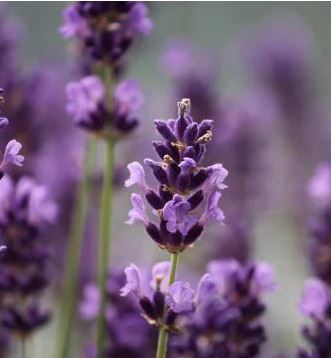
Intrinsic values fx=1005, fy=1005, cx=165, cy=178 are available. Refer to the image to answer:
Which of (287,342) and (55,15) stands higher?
(55,15)

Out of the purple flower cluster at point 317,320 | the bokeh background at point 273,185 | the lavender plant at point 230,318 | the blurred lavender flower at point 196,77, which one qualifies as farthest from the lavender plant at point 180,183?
the blurred lavender flower at point 196,77

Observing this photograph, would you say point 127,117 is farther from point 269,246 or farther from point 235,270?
point 269,246

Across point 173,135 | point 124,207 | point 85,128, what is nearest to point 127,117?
point 85,128

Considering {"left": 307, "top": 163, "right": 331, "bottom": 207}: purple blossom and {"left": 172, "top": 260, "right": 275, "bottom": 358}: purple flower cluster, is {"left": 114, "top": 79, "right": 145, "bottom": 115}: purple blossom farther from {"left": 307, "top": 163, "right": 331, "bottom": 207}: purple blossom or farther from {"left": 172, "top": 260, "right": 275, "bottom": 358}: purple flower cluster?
{"left": 307, "top": 163, "right": 331, "bottom": 207}: purple blossom

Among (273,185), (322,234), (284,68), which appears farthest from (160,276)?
(284,68)

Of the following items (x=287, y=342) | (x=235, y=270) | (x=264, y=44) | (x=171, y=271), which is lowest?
(x=171, y=271)
